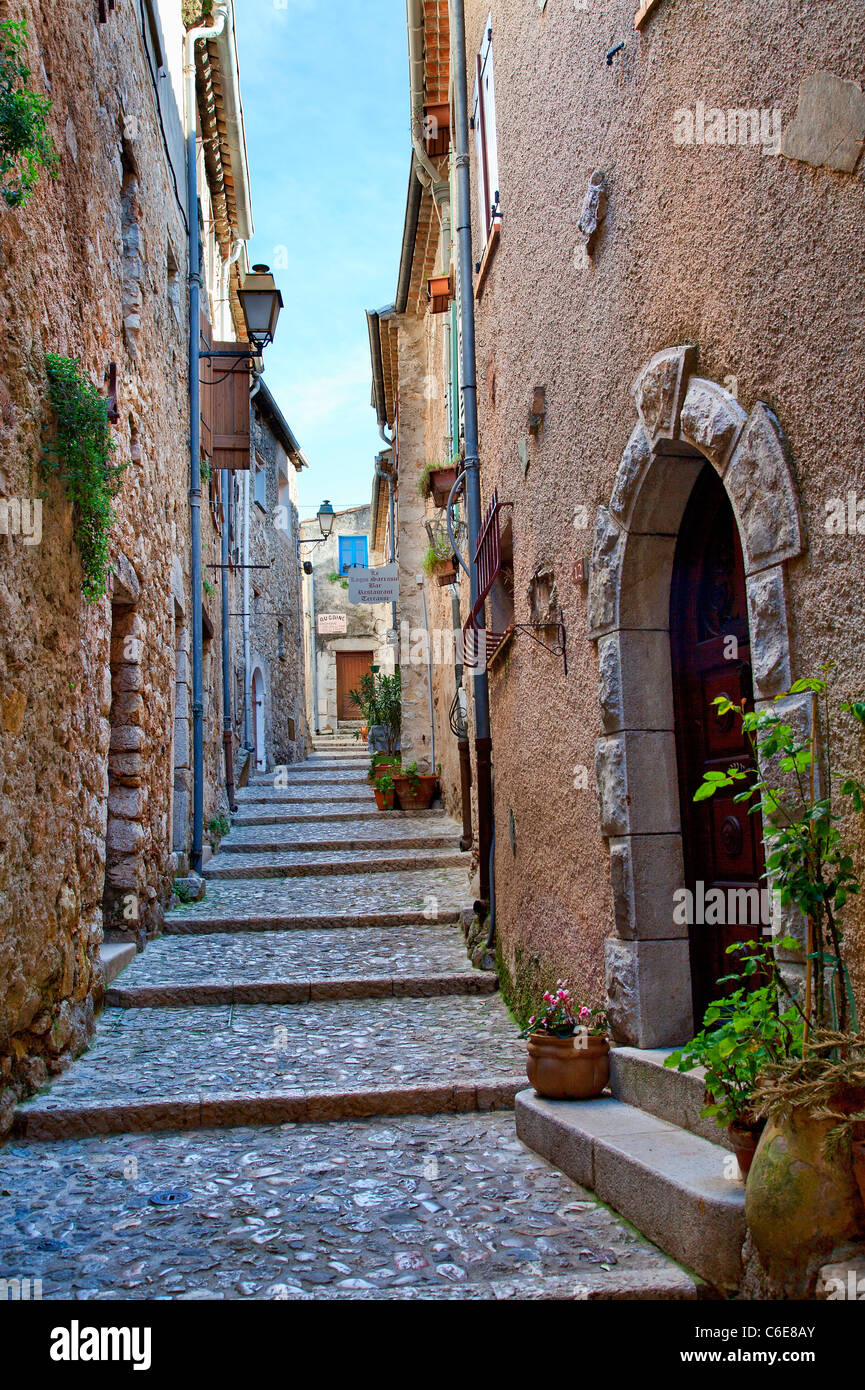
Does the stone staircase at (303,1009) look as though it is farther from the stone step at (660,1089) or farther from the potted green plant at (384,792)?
the potted green plant at (384,792)

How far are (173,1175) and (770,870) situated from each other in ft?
7.31

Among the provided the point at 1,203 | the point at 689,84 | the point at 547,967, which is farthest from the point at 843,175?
the point at 547,967

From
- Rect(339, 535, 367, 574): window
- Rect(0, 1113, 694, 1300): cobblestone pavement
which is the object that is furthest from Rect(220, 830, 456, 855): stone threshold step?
Rect(339, 535, 367, 574): window

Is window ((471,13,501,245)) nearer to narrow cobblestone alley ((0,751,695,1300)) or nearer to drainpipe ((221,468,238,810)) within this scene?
narrow cobblestone alley ((0,751,695,1300))

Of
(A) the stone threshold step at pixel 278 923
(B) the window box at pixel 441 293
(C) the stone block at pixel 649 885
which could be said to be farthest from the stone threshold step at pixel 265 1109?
(B) the window box at pixel 441 293

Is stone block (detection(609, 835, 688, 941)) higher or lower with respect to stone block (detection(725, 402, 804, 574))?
lower

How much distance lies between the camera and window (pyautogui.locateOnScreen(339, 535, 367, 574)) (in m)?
26.9

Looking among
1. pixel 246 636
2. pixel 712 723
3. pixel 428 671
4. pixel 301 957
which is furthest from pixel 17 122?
pixel 246 636

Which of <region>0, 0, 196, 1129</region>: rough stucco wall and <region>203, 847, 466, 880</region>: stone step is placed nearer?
<region>0, 0, 196, 1129</region>: rough stucco wall

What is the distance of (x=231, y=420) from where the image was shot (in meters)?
10.1

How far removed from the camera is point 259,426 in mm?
16750

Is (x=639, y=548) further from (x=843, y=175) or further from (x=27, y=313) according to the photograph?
(x=27, y=313)

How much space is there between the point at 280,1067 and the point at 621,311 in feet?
10.4

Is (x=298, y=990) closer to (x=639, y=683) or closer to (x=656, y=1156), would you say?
(x=639, y=683)
